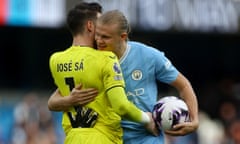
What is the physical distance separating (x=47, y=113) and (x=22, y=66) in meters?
3.66

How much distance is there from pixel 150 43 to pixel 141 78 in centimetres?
1302

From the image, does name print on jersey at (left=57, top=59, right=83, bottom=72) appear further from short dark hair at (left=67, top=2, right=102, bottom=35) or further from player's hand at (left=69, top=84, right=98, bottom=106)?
short dark hair at (left=67, top=2, right=102, bottom=35)

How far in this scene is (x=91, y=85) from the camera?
21.6 ft

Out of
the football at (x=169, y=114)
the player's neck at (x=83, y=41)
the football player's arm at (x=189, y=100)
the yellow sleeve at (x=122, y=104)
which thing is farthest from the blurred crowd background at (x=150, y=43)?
the yellow sleeve at (x=122, y=104)

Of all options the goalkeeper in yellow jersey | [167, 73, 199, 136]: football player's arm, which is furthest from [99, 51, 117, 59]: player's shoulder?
[167, 73, 199, 136]: football player's arm

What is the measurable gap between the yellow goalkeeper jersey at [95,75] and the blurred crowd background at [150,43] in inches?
296

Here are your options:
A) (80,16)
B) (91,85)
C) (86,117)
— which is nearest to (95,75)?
(91,85)

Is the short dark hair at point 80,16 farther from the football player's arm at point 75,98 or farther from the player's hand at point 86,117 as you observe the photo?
the player's hand at point 86,117

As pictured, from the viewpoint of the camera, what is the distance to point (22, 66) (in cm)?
1941

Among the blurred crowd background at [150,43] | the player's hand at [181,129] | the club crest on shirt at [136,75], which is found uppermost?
the club crest on shirt at [136,75]

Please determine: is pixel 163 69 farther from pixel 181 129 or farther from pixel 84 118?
pixel 84 118

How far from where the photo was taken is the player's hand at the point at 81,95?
6.59 m

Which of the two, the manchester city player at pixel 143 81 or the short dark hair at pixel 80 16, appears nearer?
the short dark hair at pixel 80 16

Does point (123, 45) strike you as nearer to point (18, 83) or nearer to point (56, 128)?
point (56, 128)
